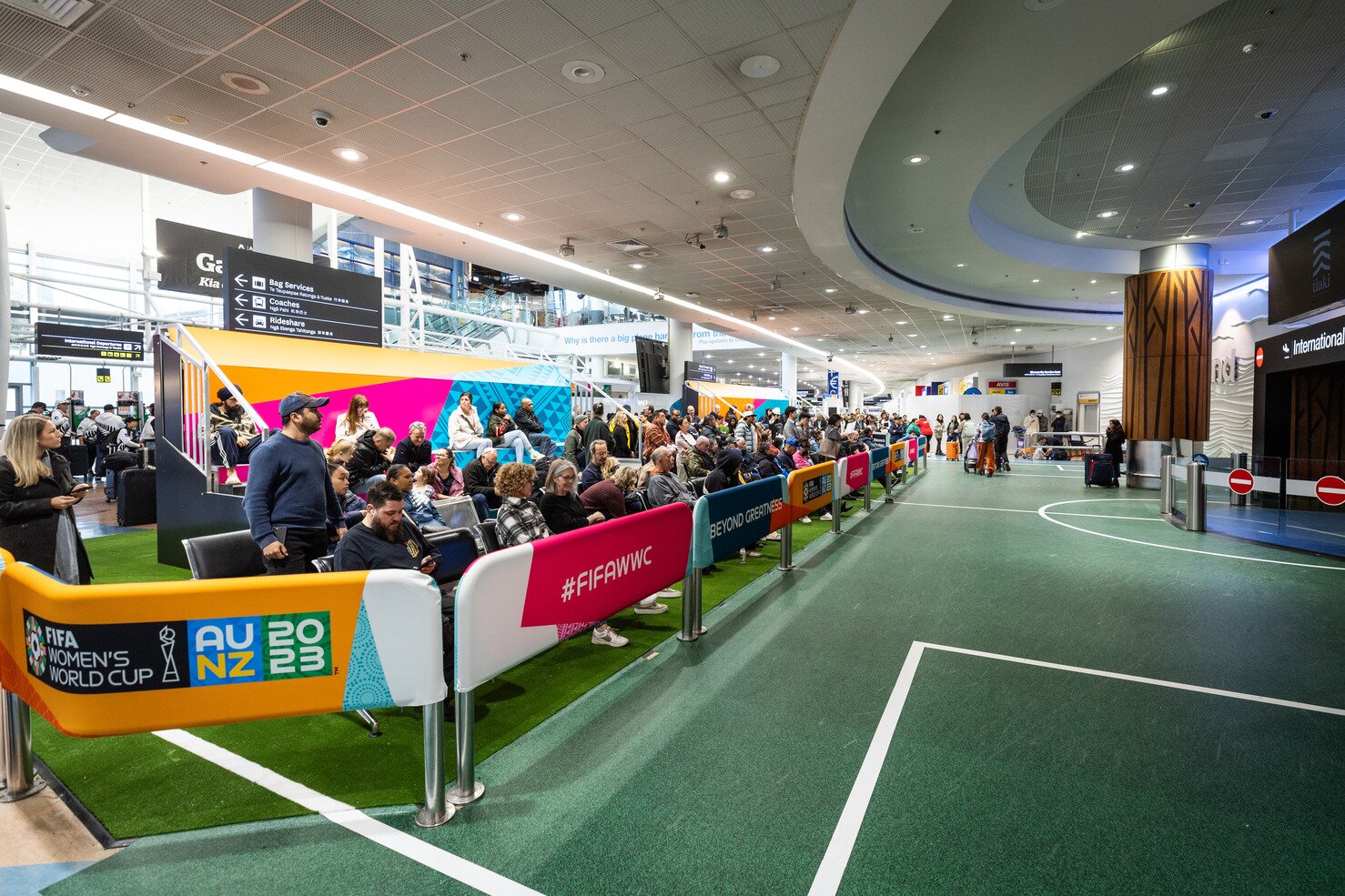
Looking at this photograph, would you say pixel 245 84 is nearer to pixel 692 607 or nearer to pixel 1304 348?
pixel 692 607

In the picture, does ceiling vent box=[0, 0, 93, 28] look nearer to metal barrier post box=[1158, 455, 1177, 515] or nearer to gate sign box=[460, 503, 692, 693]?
gate sign box=[460, 503, 692, 693]

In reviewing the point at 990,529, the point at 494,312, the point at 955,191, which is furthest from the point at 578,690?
the point at 494,312

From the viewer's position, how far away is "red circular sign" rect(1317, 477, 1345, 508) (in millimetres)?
6570

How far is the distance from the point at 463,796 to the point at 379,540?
1.40m

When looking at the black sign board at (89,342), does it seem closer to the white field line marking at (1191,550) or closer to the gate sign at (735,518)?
the gate sign at (735,518)

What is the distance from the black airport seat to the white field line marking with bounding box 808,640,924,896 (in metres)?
3.35

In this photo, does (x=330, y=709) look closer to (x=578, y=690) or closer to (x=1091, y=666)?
(x=578, y=690)

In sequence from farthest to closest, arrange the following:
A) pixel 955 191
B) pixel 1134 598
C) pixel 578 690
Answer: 1. pixel 955 191
2. pixel 1134 598
3. pixel 578 690

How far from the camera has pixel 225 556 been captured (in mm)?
3621

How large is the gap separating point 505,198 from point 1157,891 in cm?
947

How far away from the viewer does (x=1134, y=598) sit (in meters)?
5.31

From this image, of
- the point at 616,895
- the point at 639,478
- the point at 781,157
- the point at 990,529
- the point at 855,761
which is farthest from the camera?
the point at 990,529

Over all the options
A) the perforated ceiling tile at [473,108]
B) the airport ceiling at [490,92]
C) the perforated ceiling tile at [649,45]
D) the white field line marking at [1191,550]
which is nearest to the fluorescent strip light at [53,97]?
the airport ceiling at [490,92]

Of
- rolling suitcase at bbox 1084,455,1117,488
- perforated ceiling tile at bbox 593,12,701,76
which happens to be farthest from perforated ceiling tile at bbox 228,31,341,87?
rolling suitcase at bbox 1084,455,1117,488
